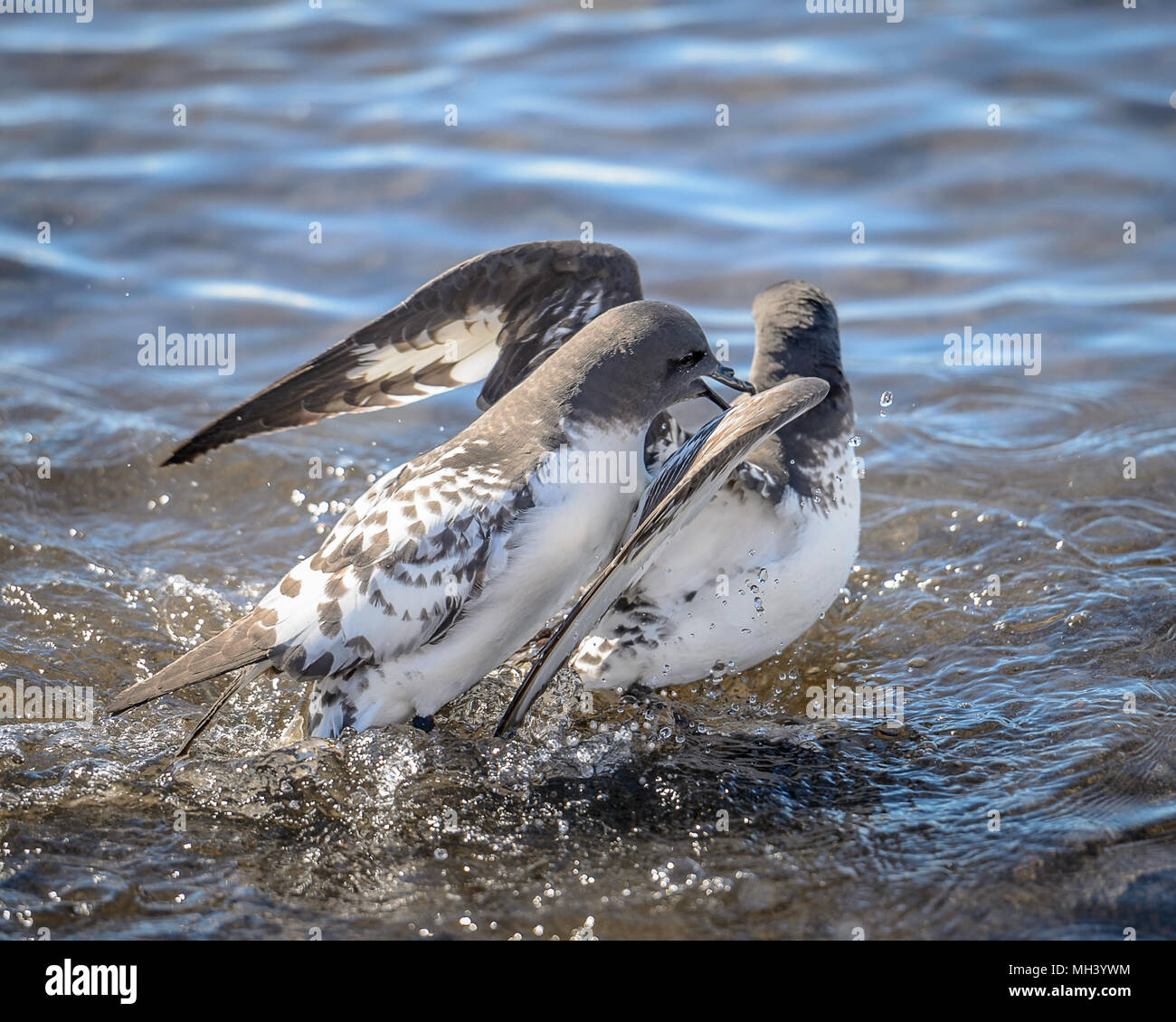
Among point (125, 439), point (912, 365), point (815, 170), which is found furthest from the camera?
point (815, 170)

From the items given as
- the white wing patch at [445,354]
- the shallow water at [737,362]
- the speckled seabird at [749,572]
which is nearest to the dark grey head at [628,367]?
the speckled seabird at [749,572]

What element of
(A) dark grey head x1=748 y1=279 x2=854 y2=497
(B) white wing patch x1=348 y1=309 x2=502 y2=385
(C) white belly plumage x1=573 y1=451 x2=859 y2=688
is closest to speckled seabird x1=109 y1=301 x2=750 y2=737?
(C) white belly plumage x1=573 y1=451 x2=859 y2=688

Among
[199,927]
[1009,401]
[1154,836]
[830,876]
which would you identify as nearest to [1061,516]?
[1009,401]

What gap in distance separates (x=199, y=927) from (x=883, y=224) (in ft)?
22.0

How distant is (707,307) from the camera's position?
7863 millimetres

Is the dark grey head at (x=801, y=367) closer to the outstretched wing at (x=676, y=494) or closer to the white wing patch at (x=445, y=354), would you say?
the outstretched wing at (x=676, y=494)

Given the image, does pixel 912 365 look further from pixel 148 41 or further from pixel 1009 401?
pixel 148 41

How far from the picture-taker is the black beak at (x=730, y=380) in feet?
14.0

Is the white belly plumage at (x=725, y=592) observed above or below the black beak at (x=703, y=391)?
below

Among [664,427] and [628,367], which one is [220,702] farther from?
[664,427]

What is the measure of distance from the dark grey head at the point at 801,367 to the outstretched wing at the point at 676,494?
0.55 metres

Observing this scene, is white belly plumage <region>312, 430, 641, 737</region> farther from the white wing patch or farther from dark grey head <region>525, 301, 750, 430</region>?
the white wing patch

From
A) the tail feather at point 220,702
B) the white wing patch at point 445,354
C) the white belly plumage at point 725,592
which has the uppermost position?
the white wing patch at point 445,354

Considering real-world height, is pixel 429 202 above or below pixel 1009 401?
above
